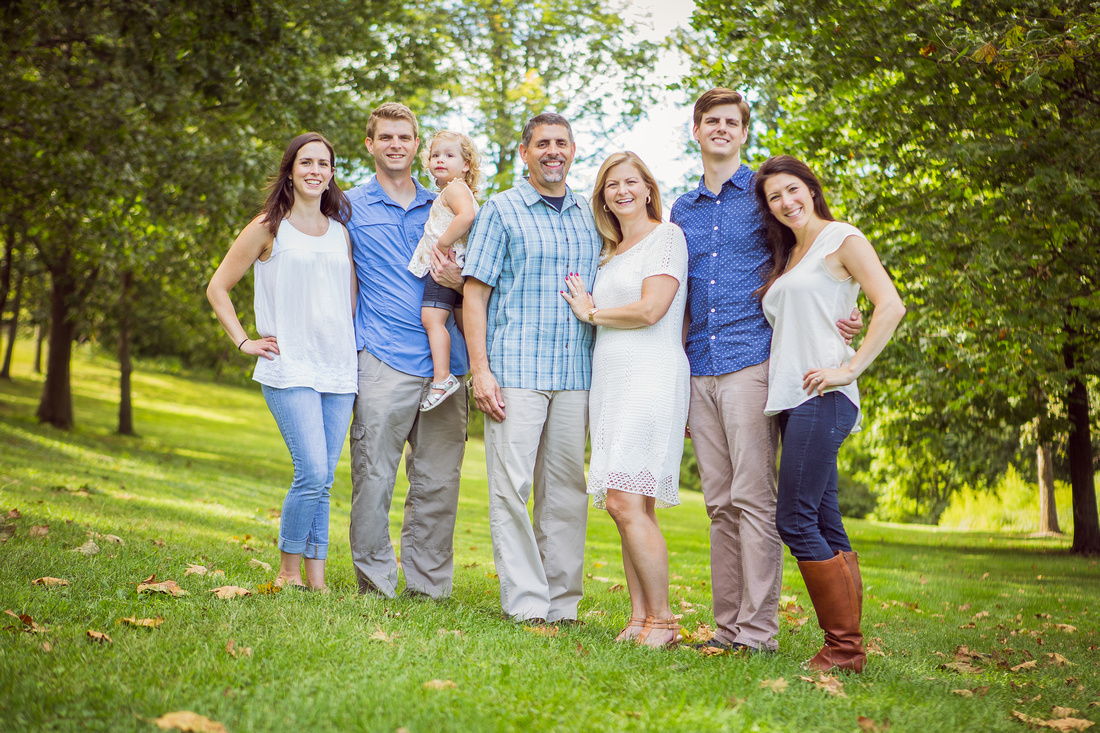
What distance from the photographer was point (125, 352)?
21.2m

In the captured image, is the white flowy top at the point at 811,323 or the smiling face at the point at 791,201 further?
the smiling face at the point at 791,201

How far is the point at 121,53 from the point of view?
11766 millimetres

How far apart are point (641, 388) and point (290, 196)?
88.7 inches

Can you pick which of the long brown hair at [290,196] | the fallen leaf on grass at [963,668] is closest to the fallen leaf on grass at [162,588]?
the long brown hair at [290,196]

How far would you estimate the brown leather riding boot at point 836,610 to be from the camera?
3930 millimetres

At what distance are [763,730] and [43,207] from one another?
593 inches

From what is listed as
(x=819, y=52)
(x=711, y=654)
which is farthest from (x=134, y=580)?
(x=819, y=52)

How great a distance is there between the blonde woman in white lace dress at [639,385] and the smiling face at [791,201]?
53 cm

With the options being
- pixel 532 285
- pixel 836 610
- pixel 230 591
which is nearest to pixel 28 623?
pixel 230 591

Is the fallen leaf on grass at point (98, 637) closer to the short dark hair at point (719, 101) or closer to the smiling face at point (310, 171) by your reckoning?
the smiling face at point (310, 171)

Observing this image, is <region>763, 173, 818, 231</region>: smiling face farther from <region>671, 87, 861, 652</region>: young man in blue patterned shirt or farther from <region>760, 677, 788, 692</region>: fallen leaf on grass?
<region>760, 677, 788, 692</region>: fallen leaf on grass

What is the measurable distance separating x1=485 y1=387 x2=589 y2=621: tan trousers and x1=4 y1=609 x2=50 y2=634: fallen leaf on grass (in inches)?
82.4

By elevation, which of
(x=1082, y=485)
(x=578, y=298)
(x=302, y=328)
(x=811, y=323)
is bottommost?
Answer: (x=1082, y=485)

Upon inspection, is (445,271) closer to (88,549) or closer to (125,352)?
(88,549)
